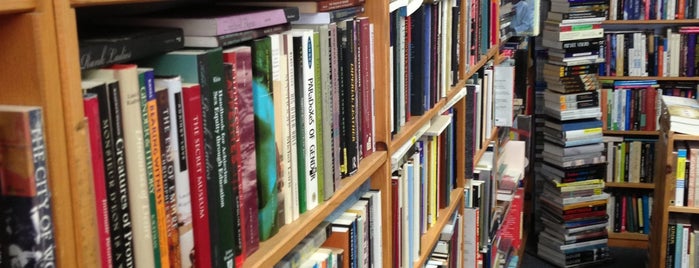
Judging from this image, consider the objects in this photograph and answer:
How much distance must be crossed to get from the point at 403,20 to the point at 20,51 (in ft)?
3.43

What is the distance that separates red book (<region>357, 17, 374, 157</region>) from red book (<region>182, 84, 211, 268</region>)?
510 mm

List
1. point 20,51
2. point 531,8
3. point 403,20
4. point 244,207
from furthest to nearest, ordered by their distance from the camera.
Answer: point 531,8 < point 403,20 < point 244,207 < point 20,51

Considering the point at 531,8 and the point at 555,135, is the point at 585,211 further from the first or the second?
the point at 531,8

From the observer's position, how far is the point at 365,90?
124 cm

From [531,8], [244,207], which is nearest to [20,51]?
[244,207]

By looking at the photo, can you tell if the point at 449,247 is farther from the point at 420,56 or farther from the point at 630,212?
the point at 630,212

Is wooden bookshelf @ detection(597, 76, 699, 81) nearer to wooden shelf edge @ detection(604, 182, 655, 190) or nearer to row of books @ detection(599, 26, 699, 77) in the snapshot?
row of books @ detection(599, 26, 699, 77)

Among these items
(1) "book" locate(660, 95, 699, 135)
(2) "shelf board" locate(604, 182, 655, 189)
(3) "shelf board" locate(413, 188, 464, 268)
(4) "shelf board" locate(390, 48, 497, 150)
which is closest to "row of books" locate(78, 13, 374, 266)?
(4) "shelf board" locate(390, 48, 497, 150)

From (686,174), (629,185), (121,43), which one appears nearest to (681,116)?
(686,174)

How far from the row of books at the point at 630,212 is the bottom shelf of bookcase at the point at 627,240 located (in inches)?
1.0

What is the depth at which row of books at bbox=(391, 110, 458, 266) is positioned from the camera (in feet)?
5.03

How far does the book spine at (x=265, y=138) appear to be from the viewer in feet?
2.82

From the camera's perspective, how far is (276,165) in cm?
93

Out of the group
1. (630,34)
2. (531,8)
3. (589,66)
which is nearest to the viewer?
(531,8)
